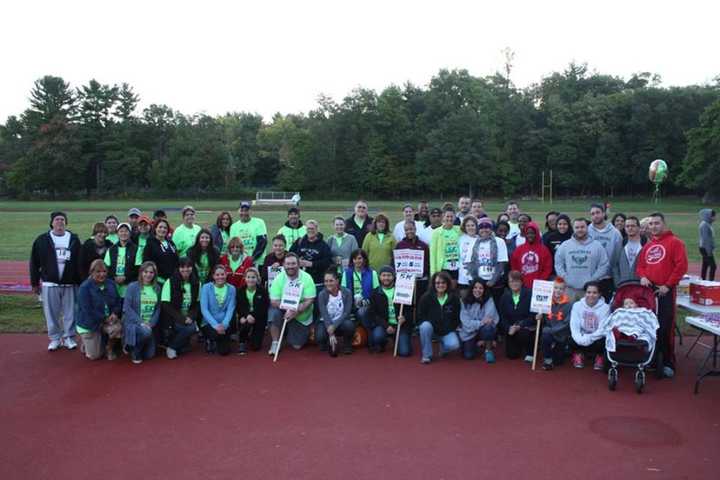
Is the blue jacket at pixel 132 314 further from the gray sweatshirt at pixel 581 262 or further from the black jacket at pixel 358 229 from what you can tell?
the gray sweatshirt at pixel 581 262

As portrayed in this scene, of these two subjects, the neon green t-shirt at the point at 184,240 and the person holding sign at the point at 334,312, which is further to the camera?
the neon green t-shirt at the point at 184,240

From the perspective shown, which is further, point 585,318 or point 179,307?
point 179,307

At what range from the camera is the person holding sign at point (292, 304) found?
26.4 feet

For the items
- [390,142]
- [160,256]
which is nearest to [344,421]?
[160,256]

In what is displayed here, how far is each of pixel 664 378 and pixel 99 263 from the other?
7584 millimetres

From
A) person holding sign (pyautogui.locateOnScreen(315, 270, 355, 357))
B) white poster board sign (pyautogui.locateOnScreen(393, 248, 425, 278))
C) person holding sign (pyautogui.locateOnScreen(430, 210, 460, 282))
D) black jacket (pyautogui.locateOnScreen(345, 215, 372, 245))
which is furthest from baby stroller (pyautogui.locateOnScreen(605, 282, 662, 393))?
black jacket (pyautogui.locateOnScreen(345, 215, 372, 245))

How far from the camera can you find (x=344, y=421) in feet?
18.5

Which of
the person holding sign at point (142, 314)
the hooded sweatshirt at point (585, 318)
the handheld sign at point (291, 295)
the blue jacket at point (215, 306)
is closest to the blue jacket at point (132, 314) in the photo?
the person holding sign at point (142, 314)

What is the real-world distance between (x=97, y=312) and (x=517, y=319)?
580cm

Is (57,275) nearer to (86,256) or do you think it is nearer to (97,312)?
(86,256)

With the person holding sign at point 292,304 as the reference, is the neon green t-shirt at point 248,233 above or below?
above

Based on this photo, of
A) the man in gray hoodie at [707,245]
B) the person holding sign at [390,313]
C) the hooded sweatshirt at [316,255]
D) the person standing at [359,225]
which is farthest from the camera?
the man in gray hoodie at [707,245]

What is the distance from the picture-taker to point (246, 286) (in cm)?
834

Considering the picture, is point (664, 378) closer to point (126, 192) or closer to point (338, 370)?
point (338, 370)
